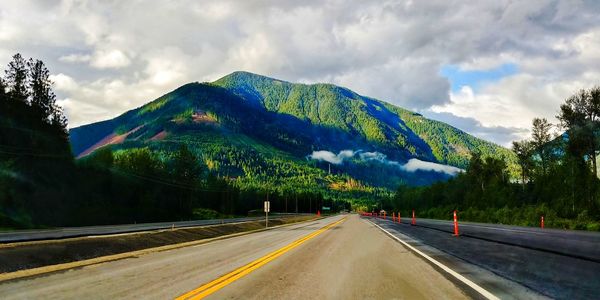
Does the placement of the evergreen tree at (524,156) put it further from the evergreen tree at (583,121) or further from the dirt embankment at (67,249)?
the dirt embankment at (67,249)

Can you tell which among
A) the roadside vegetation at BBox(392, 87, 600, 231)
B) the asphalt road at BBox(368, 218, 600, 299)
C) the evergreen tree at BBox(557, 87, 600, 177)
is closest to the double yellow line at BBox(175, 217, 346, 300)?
the asphalt road at BBox(368, 218, 600, 299)

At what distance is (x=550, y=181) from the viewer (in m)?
70.4

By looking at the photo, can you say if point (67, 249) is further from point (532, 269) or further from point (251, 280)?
point (532, 269)

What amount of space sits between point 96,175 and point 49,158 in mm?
11851

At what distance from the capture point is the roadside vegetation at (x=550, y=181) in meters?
45.6

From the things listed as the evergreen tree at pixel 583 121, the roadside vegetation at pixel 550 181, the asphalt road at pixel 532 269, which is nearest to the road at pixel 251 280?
the asphalt road at pixel 532 269

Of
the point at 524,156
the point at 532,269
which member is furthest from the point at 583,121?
the point at 532,269

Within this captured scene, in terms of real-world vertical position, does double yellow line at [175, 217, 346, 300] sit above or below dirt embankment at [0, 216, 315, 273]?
above

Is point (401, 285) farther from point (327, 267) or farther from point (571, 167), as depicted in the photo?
point (571, 167)

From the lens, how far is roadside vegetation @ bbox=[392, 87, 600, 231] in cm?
4559

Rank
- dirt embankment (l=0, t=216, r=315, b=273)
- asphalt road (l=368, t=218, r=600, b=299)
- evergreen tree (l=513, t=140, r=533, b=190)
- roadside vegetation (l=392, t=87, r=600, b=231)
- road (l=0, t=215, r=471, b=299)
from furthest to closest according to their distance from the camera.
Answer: evergreen tree (l=513, t=140, r=533, b=190) → roadside vegetation (l=392, t=87, r=600, b=231) → dirt embankment (l=0, t=216, r=315, b=273) → road (l=0, t=215, r=471, b=299) → asphalt road (l=368, t=218, r=600, b=299)

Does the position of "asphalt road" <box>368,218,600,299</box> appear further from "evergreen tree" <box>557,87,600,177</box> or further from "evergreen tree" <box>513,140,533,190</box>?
"evergreen tree" <box>513,140,533,190</box>

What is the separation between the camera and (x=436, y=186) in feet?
508

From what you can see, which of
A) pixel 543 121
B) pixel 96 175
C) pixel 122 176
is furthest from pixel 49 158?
pixel 543 121
